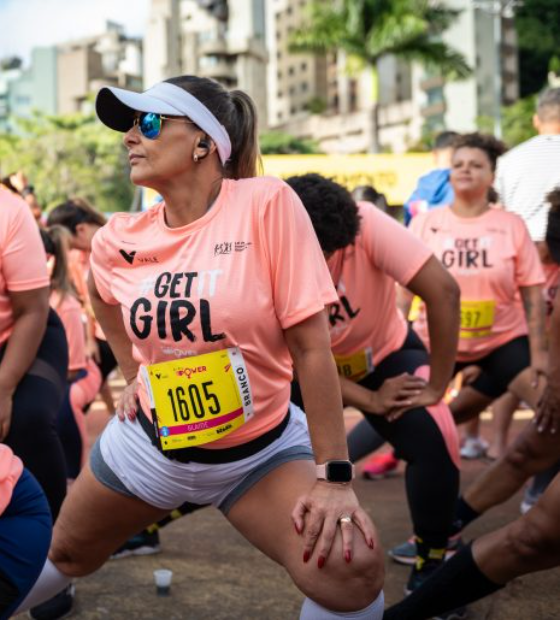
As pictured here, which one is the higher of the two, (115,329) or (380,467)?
(115,329)

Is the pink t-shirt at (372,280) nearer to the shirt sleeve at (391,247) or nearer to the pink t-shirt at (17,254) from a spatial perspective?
the shirt sleeve at (391,247)

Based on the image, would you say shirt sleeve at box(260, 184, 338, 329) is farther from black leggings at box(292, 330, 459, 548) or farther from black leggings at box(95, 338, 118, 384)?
black leggings at box(95, 338, 118, 384)

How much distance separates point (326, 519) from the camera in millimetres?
2510

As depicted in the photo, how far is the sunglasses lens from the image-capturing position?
2.77 metres

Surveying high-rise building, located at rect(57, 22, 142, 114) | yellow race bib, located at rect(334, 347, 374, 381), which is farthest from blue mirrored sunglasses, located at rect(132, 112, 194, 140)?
high-rise building, located at rect(57, 22, 142, 114)

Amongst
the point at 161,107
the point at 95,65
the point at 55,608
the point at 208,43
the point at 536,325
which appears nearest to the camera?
the point at 161,107

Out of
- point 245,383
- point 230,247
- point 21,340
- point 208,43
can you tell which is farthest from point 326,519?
point 208,43

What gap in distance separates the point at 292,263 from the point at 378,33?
96.8ft

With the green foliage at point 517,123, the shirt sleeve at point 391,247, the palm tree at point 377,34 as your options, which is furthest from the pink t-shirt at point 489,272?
the green foliage at point 517,123

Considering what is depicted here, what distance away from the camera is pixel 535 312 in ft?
16.5

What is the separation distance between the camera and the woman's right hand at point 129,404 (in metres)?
3.12

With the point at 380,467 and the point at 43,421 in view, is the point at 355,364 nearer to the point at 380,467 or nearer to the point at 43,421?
the point at 43,421

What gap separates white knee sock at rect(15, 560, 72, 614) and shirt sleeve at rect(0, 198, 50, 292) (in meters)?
1.12

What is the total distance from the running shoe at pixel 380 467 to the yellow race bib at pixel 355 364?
217 cm
